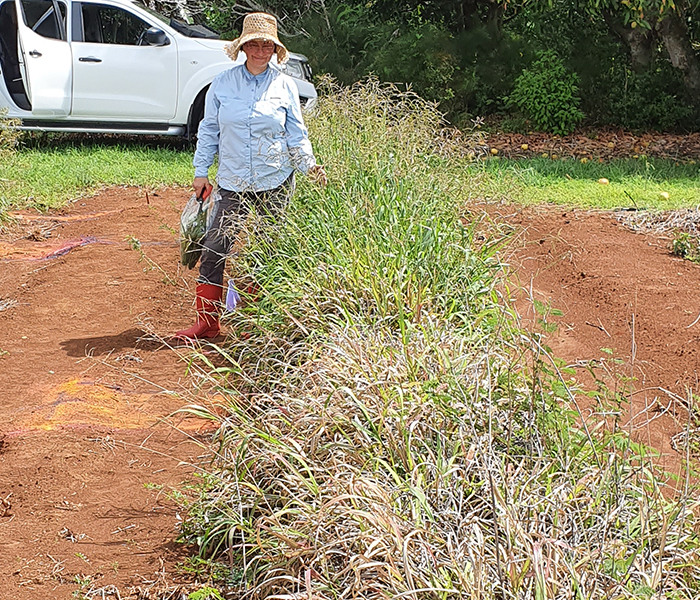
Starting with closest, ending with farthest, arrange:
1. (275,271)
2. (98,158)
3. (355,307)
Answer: (355,307) → (275,271) → (98,158)

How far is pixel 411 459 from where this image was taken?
2916 mm

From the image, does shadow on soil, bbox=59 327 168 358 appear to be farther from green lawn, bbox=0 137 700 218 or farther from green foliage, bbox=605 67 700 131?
green foliage, bbox=605 67 700 131

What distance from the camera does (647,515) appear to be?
2592 mm

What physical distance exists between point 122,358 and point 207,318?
532 mm

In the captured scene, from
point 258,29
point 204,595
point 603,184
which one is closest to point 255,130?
point 258,29

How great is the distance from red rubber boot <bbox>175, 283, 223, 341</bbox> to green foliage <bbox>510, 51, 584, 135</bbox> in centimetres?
856

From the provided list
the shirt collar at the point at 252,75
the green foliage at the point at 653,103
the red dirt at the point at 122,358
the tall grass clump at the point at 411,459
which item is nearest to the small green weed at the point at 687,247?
the red dirt at the point at 122,358

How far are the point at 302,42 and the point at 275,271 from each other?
10820mm

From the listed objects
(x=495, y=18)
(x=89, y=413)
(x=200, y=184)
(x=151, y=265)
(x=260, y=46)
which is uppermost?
(x=260, y=46)

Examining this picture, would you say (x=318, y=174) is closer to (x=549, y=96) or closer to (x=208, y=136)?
(x=208, y=136)

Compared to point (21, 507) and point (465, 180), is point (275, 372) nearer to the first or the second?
point (21, 507)

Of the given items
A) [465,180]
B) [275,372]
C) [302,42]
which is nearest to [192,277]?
[465,180]

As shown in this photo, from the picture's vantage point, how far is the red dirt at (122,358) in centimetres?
337

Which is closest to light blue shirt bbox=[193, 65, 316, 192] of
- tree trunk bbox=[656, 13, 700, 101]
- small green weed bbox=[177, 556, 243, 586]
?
small green weed bbox=[177, 556, 243, 586]
